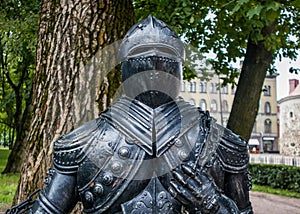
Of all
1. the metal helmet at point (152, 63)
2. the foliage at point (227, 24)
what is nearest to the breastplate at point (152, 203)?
the metal helmet at point (152, 63)

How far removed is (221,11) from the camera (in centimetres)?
664

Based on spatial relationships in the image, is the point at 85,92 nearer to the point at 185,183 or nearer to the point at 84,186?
the point at 84,186

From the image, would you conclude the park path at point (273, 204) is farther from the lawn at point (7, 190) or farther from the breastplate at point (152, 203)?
the breastplate at point (152, 203)

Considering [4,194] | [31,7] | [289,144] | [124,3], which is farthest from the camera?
[289,144]

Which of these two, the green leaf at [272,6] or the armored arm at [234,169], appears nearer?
the armored arm at [234,169]

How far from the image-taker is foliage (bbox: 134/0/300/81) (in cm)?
574

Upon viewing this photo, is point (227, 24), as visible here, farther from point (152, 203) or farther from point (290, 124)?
point (290, 124)

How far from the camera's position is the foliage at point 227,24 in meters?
5.74

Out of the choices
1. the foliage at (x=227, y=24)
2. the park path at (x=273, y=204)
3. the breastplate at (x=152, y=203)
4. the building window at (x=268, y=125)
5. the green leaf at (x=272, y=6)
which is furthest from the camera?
the building window at (x=268, y=125)

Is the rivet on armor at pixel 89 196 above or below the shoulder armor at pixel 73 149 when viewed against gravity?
below

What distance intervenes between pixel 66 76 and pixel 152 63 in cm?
214

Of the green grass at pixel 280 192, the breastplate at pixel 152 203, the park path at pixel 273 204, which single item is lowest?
the green grass at pixel 280 192

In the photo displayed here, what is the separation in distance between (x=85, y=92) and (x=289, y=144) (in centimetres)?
3224

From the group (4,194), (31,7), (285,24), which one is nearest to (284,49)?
(285,24)
